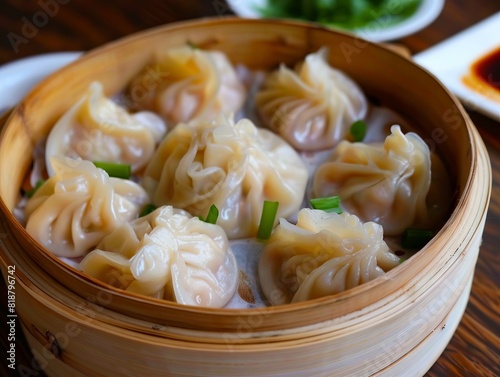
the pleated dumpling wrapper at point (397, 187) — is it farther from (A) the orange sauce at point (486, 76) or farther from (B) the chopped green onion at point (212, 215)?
(A) the orange sauce at point (486, 76)

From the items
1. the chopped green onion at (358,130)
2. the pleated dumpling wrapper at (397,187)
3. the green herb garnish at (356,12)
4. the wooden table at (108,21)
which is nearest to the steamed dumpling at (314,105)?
the chopped green onion at (358,130)

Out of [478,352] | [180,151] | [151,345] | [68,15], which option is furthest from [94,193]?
[68,15]

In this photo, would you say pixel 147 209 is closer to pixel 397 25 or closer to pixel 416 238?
pixel 416 238

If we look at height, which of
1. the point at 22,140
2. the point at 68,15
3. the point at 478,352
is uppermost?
the point at 22,140

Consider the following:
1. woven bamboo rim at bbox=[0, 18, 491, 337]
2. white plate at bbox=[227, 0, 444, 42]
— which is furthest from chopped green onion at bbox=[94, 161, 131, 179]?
white plate at bbox=[227, 0, 444, 42]

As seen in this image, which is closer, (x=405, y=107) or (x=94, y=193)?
(x=94, y=193)

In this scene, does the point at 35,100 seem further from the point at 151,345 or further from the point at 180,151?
the point at 151,345

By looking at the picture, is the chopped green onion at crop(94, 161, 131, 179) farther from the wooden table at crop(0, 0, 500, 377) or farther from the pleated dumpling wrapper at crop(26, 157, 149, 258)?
the wooden table at crop(0, 0, 500, 377)
